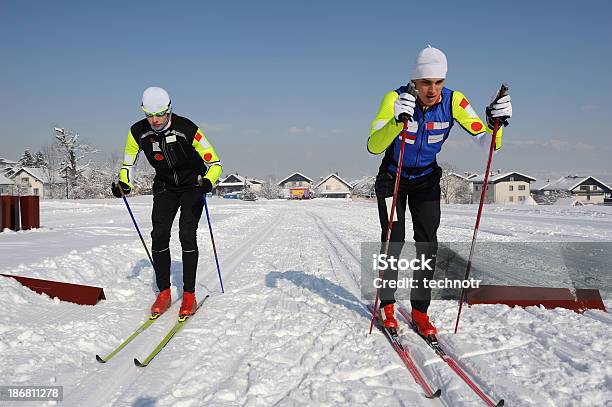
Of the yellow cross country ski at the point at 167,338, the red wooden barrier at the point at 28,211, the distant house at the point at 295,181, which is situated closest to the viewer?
the yellow cross country ski at the point at 167,338

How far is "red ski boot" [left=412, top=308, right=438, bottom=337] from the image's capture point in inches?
134

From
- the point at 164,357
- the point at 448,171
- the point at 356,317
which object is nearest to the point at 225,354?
the point at 164,357

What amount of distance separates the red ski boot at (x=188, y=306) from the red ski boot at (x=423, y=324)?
2.11 m

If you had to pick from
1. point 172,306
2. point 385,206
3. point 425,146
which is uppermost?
point 425,146

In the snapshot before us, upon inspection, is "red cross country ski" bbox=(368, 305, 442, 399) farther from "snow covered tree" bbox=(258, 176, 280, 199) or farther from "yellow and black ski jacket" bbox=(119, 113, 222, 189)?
"snow covered tree" bbox=(258, 176, 280, 199)

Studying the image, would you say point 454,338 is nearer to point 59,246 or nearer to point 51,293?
point 51,293

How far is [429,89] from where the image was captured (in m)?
3.30

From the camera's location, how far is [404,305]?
14.9 feet

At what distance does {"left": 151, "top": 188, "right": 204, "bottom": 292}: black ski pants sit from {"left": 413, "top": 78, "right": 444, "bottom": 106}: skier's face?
2425 mm

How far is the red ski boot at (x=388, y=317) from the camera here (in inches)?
140

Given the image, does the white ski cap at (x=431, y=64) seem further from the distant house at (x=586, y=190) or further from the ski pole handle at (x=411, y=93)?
the distant house at (x=586, y=190)

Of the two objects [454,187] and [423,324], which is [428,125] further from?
[454,187]

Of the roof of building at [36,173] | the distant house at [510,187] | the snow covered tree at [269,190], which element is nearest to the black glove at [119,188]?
the distant house at [510,187]

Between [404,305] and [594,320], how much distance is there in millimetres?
1700
